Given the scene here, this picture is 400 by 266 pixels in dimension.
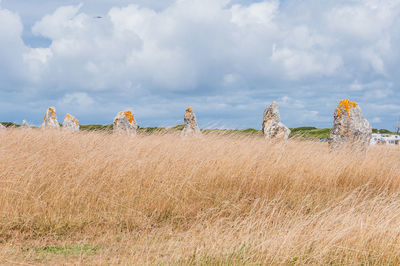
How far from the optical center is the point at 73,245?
634 cm

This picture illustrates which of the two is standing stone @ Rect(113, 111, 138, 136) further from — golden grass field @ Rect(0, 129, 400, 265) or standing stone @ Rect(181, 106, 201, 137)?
golden grass field @ Rect(0, 129, 400, 265)

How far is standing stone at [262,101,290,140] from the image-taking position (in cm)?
1784

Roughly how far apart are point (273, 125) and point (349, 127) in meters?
3.97

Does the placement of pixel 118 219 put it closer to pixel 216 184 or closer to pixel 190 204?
pixel 190 204

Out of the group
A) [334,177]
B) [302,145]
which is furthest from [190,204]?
[302,145]

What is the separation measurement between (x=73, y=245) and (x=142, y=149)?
3632 mm

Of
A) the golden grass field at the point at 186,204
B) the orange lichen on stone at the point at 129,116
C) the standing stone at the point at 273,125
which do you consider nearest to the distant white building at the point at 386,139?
the standing stone at the point at 273,125

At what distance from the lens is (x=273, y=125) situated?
59.2 feet

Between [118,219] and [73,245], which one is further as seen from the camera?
[118,219]

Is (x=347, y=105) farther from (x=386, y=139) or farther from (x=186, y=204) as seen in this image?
(x=386, y=139)

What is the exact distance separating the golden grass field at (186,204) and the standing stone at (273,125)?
6566mm

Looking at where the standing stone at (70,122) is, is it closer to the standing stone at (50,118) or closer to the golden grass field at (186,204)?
the standing stone at (50,118)

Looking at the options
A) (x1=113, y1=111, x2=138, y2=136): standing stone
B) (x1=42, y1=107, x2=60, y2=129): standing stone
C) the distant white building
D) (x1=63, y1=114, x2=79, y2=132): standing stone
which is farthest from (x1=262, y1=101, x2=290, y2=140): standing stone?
the distant white building

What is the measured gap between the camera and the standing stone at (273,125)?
17.8 metres
